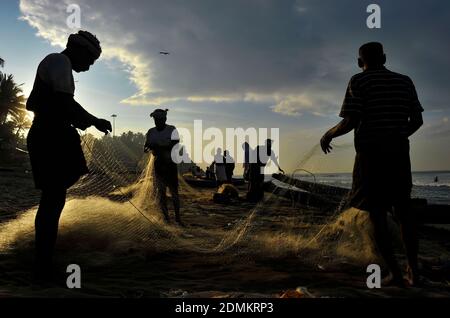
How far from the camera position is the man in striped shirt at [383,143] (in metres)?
2.88

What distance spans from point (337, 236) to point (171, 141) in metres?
3.62

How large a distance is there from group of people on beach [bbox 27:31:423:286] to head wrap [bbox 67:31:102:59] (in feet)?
0.84

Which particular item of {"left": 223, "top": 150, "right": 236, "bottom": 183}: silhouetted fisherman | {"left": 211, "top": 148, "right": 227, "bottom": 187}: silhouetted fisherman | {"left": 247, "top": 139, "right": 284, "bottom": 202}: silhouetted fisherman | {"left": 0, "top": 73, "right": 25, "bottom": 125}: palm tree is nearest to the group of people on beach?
{"left": 247, "top": 139, "right": 284, "bottom": 202}: silhouetted fisherman

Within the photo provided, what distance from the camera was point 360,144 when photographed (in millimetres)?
2982

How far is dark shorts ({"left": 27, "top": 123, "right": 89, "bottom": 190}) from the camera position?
2.93 meters

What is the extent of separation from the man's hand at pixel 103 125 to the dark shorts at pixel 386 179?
2.15 meters

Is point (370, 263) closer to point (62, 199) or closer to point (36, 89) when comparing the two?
point (62, 199)

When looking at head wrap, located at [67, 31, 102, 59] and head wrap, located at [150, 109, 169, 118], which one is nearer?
head wrap, located at [67, 31, 102, 59]

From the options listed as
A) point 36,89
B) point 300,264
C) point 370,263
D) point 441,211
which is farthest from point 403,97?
point 441,211

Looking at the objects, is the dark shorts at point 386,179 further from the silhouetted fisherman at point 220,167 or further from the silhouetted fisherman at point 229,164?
the silhouetted fisherman at point 229,164

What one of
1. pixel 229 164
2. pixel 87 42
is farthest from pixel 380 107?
pixel 229 164

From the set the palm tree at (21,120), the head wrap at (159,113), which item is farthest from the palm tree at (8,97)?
the head wrap at (159,113)

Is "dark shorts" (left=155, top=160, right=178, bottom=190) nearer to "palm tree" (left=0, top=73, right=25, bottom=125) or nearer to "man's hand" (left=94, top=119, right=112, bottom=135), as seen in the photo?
"man's hand" (left=94, top=119, right=112, bottom=135)

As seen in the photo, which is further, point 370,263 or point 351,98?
point 370,263
